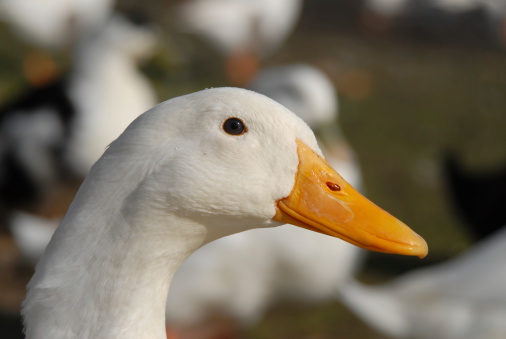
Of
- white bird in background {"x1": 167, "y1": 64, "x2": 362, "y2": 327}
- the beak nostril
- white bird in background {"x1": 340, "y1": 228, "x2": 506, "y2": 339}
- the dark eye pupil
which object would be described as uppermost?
the dark eye pupil

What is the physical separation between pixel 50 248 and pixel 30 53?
261 inches

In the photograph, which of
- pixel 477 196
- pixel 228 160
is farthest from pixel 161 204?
pixel 477 196

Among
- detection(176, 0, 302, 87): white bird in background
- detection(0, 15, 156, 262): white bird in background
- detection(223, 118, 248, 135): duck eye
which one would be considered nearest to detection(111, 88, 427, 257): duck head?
detection(223, 118, 248, 135): duck eye

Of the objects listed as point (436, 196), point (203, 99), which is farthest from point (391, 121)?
point (203, 99)

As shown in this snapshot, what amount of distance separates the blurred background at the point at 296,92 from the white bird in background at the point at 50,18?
0.01m

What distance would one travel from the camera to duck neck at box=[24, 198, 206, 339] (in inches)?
66.2

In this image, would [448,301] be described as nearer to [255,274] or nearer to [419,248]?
[255,274]

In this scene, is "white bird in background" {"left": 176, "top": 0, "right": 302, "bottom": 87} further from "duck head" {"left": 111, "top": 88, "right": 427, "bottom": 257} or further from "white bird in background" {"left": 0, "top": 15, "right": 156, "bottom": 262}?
"duck head" {"left": 111, "top": 88, "right": 427, "bottom": 257}

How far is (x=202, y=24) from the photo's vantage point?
8.07 meters

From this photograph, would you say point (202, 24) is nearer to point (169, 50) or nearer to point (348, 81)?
point (169, 50)

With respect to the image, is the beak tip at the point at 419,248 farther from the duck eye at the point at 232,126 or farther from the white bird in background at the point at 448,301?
the white bird in background at the point at 448,301

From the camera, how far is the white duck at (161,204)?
169 centimetres

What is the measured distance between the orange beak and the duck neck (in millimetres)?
323

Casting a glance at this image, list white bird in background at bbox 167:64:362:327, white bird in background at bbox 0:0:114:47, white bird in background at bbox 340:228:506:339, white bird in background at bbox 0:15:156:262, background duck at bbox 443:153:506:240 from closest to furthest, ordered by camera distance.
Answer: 1. white bird in background at bbox 340:228:506:339
2. white bird in background at bbox 167:64:362:327
3. background duck at bbox 443:153:506:240
4. white bird in background at bbox 0:15:156:262
5. white bird in background at bbox 0:0:114:47
